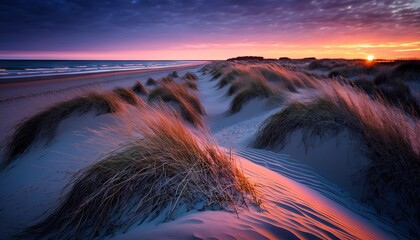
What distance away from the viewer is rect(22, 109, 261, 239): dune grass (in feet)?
5.97

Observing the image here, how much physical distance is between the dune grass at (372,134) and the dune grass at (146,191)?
74.3 inches

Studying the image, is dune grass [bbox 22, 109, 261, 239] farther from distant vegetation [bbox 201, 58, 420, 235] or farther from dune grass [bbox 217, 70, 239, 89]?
dune grass [bbox 217, 70, 239, 89]

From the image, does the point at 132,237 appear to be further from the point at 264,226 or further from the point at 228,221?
the point at 264,226

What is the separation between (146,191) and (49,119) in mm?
3885

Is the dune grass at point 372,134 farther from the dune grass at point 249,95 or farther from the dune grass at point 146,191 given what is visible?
the dune grass at point 249,95

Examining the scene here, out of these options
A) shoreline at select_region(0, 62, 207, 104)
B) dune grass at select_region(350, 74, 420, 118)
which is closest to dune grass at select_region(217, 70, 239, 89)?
dune grass at select_region(350, 74, 420, 118)

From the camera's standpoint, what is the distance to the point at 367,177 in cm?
303

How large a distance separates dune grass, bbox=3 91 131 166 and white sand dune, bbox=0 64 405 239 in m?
0.18

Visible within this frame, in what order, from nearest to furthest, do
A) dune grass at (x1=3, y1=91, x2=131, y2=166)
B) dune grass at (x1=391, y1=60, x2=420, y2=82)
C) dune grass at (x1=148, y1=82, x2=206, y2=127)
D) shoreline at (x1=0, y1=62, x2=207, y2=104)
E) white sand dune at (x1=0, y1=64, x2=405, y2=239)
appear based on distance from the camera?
white sand dune at (x1=0, y1=64, x2=405, y2=239) < dune grass at (x1=3, y1=91, x2=131, y2=166) < dune grass at (x1=148, y1=82, x2=206, y2=127) < shoreline at (x1=0, y1=62, x2=207, y2=104) < dune grass at (x1=391, y1=60, x2=420, y2=82)

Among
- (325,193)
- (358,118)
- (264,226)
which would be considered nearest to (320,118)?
(358,118)

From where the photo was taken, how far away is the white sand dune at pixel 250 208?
5.14ft

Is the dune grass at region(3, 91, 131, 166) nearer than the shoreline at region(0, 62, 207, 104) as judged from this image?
Yes

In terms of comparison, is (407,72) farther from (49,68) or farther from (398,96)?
(49,68)

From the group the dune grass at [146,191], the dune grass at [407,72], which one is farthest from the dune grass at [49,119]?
the dune grass at [407,72]
